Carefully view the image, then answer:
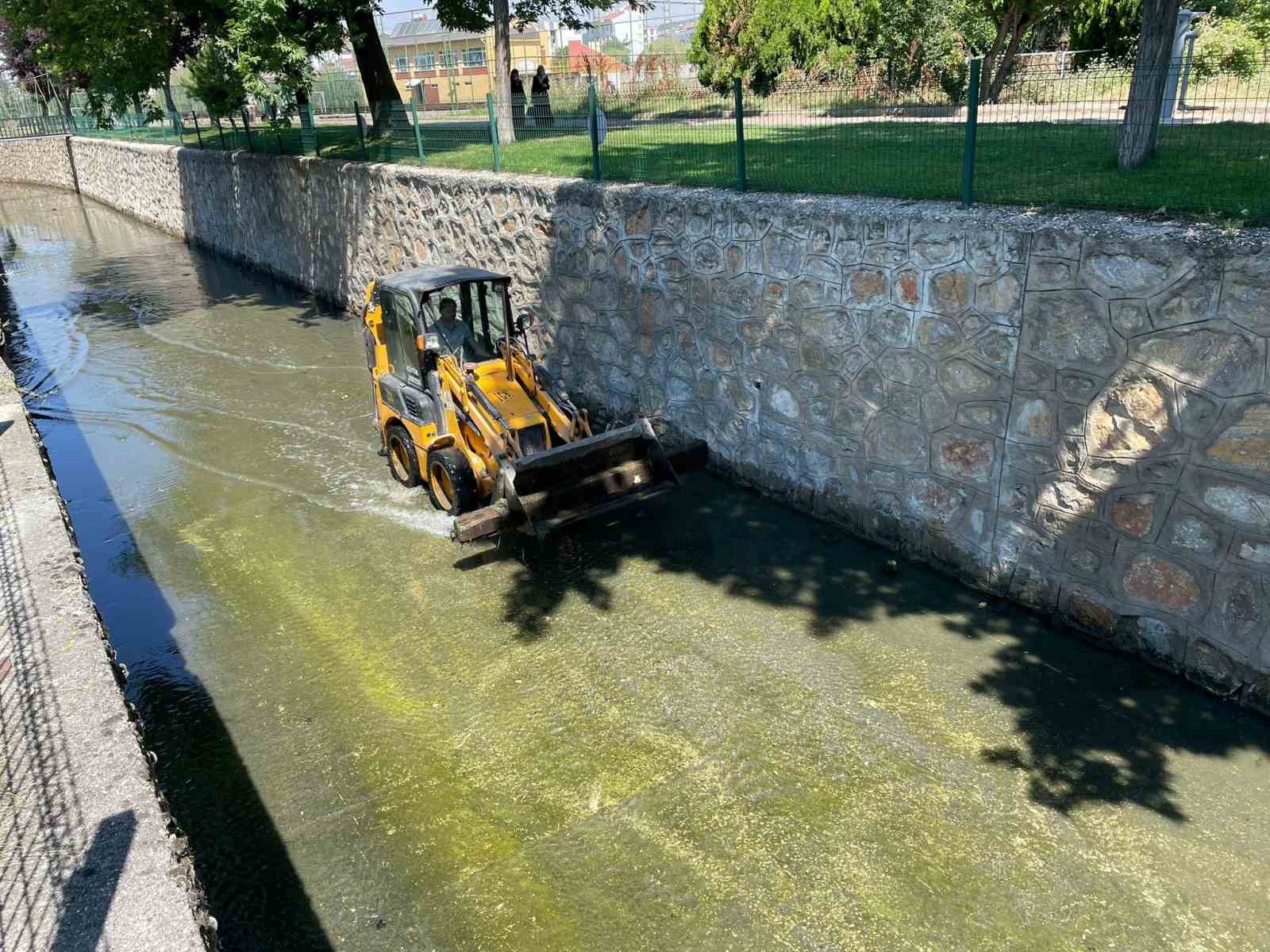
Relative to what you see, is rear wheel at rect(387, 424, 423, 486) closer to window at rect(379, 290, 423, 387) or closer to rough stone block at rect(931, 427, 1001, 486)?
window at rect(379, 290, 423, 387)

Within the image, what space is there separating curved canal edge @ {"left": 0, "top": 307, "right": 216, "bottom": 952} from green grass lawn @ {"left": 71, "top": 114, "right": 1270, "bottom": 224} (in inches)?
250

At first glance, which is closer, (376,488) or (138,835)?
(138,835)

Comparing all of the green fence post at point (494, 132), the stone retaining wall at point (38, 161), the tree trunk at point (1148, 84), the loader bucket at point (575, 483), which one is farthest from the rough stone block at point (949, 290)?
the stone retaining wall at point (38, 161)

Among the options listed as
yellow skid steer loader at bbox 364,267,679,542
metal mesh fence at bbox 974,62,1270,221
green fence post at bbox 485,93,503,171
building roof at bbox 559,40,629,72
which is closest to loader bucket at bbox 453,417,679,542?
yellow skid steer loader at bbox 364,267,679,542

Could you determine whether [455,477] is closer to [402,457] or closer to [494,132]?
[402,457]

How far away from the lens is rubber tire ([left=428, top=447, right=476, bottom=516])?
8.12 meters

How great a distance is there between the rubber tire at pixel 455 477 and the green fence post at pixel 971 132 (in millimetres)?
4541

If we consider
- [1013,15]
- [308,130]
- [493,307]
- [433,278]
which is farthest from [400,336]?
[1013,15]

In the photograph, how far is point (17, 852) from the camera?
3.66 m

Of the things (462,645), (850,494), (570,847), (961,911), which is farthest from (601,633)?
(961,911)

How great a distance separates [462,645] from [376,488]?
3.22m

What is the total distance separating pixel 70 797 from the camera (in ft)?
12.8

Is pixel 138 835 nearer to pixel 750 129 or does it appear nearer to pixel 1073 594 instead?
pixel 1073 594

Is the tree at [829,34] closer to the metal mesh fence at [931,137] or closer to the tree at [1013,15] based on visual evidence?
the tree at [1013,15]
